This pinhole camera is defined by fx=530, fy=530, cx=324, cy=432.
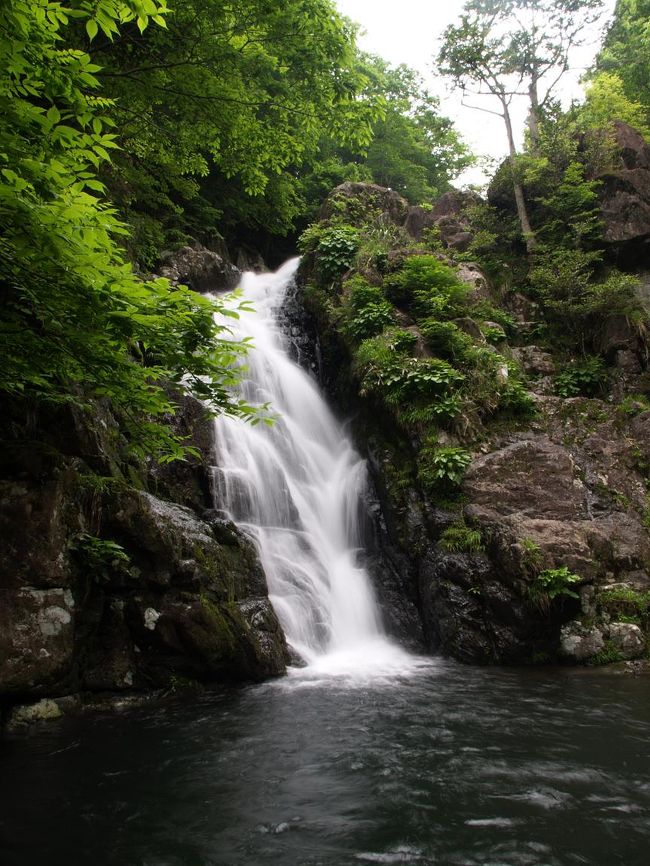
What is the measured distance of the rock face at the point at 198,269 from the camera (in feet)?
49.8

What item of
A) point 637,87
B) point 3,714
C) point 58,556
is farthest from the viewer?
point 637,87

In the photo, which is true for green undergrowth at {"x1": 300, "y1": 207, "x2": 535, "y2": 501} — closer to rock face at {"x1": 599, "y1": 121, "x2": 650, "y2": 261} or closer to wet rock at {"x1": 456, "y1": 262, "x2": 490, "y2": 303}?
wet rock at {"x1": 456, "y1": 262, "x2": 490, "y2": 303}

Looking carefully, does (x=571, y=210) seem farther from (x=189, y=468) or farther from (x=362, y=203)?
(x=189, y=468)

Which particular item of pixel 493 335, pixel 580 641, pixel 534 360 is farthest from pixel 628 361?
pixel 580 641

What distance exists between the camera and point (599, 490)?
921 cm

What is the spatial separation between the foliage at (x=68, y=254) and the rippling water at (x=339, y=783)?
2863 millimetres

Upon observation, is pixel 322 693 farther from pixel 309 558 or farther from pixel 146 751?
pixel 309 558

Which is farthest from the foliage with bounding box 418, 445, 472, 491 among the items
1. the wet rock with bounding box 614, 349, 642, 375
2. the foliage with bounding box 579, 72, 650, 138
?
the foliage with bounding box 579, 72, 650, 138

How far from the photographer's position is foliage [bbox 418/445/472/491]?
29.2ft

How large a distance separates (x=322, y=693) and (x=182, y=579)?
2.12 m

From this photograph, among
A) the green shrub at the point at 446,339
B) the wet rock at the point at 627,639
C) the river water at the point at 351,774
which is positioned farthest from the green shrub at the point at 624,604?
the green shrub at the point at 446,339

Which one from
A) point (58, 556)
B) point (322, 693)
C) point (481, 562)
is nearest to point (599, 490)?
point (481, 562)

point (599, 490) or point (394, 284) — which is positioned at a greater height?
point (394, 284)

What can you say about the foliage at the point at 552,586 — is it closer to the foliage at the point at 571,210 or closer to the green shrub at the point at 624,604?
the green shrub at the point at 624,604
